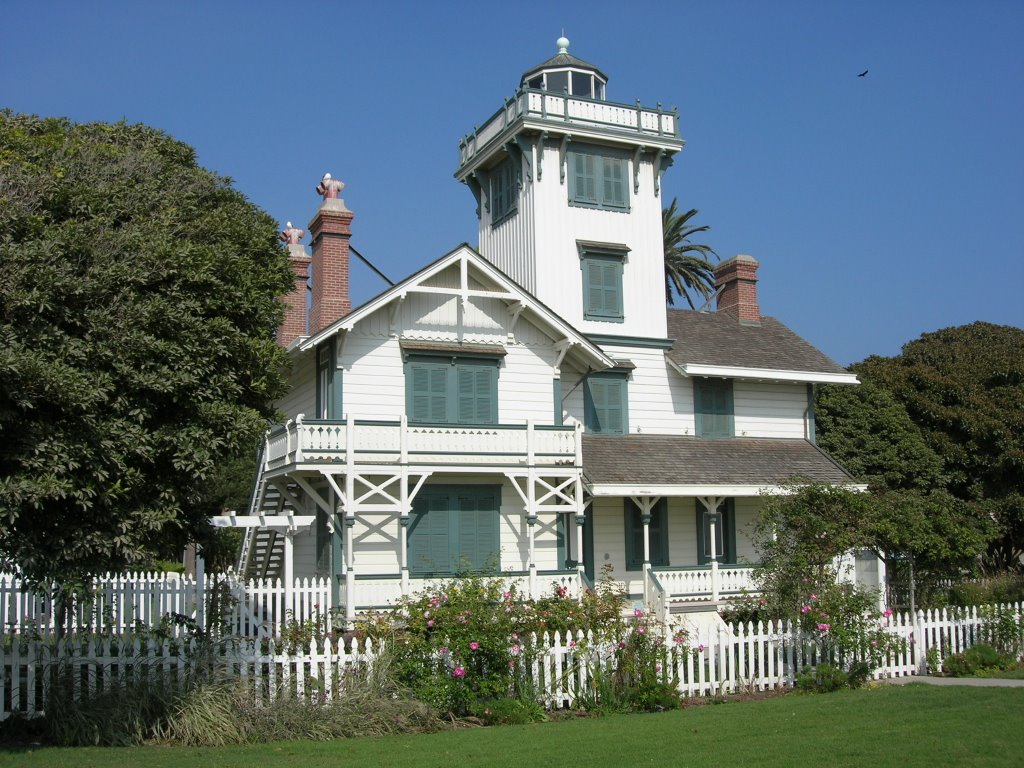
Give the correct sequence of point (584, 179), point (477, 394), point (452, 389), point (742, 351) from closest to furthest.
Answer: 1. point (452, 389)
2. point (477, 394)
3. point (584, 179)
4. point (742, 351)

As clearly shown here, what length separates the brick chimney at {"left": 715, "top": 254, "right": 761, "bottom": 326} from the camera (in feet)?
97.6

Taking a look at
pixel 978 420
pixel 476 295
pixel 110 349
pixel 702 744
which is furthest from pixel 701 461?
pixel 110 349

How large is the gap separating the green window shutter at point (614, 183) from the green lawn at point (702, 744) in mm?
15528

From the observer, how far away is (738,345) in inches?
1095

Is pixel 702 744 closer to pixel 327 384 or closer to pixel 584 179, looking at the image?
pixel 327 384

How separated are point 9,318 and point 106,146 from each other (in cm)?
280

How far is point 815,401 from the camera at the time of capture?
28922mm

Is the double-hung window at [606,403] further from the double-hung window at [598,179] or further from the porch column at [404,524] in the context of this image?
the porch column at [404,524]

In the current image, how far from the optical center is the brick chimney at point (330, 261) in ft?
79.8

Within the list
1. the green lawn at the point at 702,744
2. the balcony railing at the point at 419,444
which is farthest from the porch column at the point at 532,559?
the green lawn at the point at 702,744

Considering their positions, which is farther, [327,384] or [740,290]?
[740,290]

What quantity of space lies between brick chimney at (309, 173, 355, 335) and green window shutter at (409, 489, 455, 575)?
16.0 ft

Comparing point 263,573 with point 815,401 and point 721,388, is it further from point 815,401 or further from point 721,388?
point 815,401

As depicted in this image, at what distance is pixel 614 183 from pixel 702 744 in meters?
17.8
